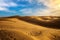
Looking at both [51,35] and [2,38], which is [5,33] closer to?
[2,38]

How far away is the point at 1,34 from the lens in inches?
354

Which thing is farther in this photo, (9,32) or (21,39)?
(9,32)

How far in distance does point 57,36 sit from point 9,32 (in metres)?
2.89

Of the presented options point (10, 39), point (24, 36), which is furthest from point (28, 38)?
point (10, 39)

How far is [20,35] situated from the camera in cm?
900

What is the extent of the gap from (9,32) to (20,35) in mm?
704

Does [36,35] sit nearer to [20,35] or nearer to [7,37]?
[20,35]

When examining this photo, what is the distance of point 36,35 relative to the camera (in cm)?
→ 988

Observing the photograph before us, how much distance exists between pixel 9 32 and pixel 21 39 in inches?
41.0

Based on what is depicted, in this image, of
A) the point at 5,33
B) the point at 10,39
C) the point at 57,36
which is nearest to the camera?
the point at 10,39

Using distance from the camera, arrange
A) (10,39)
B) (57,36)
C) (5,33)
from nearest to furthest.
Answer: (10,39)
(5,33)
(57,36)

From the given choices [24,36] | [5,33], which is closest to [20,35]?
[24,36]

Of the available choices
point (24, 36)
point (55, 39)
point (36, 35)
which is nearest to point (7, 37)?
point (24, 36)

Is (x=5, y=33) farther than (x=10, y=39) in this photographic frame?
Yes
